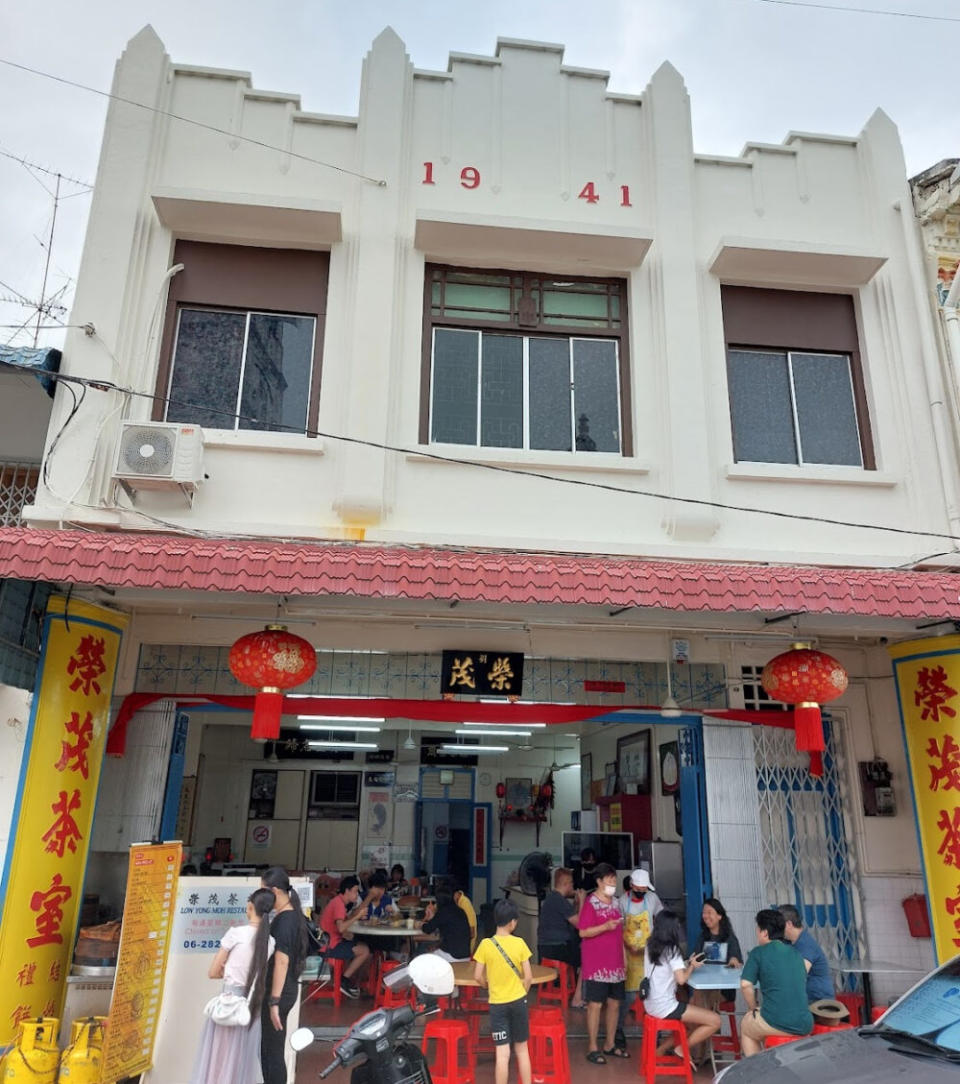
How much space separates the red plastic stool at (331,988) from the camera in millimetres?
9320

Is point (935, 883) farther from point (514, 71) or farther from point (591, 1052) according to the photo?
point (514, 71)

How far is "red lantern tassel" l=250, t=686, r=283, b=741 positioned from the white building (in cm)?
116

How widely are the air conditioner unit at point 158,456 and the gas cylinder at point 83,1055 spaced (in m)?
4.44

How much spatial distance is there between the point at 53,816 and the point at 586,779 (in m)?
11.6

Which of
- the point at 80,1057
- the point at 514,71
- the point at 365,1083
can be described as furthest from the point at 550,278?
the point at 80,1057

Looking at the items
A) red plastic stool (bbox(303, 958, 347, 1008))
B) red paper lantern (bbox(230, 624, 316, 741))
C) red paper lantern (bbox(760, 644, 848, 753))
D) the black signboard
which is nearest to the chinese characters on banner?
red paper lantern (bbox(230, 624, 316, 741))

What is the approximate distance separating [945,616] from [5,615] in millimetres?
7711

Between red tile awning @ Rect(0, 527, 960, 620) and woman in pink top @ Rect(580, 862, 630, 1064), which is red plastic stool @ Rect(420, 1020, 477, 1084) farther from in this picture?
red tile awning @ Rect(0, 527, 960, 620)

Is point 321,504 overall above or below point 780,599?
above

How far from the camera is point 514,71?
9523 millimetres

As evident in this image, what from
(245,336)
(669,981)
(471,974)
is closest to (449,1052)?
(471,974)

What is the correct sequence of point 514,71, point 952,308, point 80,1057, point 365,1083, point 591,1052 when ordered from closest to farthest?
point 365,1083
point 80,1057
point 591,1052
point 952,308
point 514,71

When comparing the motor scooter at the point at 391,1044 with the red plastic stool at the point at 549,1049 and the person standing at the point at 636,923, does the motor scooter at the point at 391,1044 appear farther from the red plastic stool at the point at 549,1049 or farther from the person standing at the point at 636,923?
the person standing at the point at 636,923

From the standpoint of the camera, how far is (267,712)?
6742 millimetres
